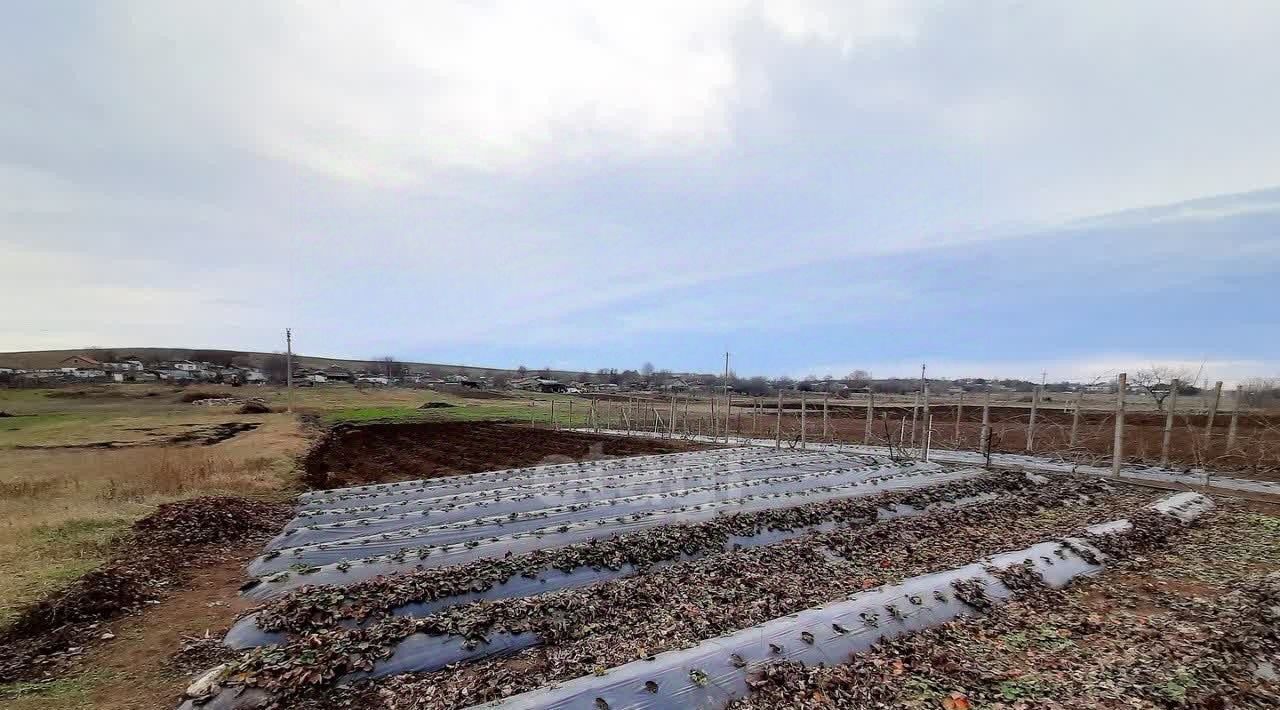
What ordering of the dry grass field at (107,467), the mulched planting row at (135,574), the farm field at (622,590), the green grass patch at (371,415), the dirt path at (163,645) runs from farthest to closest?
the green grass patch at (371,415) < the dry grass field at (107,467) < the mulched planting row at (135,574) < the dirt path at (163,645) < the farm field at (622,590)

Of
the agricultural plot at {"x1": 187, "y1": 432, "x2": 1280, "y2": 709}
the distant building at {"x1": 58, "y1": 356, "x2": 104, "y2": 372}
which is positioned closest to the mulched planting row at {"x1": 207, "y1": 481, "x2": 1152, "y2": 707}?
the agricultural plot at {"x1": 187, "y1": 432, "x2": 1280, "y2": 709}

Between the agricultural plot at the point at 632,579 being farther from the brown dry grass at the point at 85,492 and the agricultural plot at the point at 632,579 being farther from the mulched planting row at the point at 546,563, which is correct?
the brown dry grass at the point at 85,492

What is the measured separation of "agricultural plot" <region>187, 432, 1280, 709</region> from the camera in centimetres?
468

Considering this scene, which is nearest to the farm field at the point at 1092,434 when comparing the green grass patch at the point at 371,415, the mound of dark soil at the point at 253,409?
the green grass patch at the point at 371,415

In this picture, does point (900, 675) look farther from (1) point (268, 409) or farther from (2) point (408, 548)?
(1) point (268, 409)

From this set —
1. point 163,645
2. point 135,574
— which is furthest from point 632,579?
point 135,574

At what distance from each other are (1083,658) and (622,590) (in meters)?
4.62

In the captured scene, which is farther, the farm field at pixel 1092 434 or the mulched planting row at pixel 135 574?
the farm field at pixel 1092 434

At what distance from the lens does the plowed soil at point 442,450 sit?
19.6 m

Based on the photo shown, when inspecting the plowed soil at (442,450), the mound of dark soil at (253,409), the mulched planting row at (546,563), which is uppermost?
the mulched planting row at (546,563)

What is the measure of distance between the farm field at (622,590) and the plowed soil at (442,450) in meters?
5.17

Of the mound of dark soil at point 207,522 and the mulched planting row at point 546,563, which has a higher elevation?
the mulched planting row at point 546,563

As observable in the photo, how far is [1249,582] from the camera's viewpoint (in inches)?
277

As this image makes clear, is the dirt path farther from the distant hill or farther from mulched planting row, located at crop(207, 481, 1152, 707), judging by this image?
the distant hill
